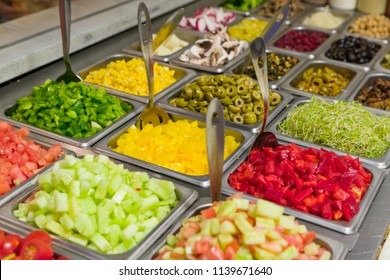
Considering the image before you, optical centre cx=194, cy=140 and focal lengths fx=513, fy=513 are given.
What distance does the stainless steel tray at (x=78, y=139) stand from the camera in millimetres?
2225

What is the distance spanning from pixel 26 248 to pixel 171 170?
0.71m

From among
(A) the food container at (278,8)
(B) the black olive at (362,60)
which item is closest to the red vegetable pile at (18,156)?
(B) the black olive at (362,60)

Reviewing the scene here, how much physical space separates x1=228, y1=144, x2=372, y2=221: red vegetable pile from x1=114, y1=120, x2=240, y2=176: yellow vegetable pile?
167 mm

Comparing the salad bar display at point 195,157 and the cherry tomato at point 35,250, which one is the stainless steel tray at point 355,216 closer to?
the salad bar display at point 195,157

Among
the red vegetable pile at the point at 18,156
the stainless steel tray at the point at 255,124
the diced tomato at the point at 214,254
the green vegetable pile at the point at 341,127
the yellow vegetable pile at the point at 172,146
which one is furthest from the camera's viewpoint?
the stainless steel tray at the point at 255,124

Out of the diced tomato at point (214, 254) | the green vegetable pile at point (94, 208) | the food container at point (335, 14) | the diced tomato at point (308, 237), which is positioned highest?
the diced tomato at point (214, 254)

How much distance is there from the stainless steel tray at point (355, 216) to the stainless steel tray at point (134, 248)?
16 cm

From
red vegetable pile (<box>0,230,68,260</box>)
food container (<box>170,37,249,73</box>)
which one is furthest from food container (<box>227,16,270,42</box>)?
red vegetable pile (<box>0,230,68,260</box>)

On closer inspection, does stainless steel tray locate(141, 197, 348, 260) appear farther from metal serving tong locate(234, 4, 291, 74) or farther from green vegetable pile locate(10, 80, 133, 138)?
metal serving tong locate(234, 4, 291, 74)

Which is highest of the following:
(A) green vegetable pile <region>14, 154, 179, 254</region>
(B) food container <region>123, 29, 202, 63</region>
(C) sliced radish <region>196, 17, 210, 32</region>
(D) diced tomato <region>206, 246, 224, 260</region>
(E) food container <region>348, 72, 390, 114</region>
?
(D) diced tomato <region>206, 246, 224, 260</region>

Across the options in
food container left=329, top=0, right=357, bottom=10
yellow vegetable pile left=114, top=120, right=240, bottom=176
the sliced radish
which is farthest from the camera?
food container left=329, top=0, right=357, bottom=10

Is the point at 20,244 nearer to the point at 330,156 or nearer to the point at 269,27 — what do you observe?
the point at 330,156

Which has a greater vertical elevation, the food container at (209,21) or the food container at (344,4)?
the food container at (344,4)

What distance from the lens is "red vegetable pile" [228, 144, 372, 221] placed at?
187 cm
